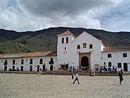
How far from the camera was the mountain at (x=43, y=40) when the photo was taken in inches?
4752

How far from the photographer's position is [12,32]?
654ft

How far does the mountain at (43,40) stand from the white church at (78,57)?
116 feet

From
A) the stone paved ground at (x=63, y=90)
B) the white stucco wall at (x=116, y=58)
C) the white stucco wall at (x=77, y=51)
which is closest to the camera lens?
the stone paved ground at (x=63, y=90)

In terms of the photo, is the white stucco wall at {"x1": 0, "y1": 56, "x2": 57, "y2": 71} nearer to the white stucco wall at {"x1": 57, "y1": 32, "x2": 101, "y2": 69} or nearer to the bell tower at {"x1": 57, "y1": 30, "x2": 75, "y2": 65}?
the bell tower at {"x1": 57, "y1": 30, "x2": 75, "y2": 65}

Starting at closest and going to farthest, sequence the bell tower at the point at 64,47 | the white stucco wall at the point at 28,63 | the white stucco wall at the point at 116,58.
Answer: the white stucco wall at the point at 116,58, the bell tower at the point at 64,47, the white stucco wall at the point at 28,63

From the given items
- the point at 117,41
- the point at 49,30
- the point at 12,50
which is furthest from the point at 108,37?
the point at 12,50

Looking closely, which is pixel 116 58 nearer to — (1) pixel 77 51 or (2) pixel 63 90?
(1) pixel 77 51

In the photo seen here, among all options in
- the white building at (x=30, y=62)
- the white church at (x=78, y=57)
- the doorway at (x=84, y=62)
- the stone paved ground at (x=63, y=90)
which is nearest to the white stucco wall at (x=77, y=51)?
the white church at (x=78, y=57)

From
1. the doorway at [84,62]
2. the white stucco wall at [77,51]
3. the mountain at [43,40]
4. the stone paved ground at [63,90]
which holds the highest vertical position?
the mountain at [43,40]

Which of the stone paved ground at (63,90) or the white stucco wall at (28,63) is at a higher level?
the white stucco wall at (28,63)

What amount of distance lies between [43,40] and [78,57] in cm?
8609

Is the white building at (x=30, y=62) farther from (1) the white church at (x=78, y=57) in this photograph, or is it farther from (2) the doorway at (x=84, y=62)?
(2) the doorway at (x=84, y=62)

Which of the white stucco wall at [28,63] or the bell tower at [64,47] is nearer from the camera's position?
the bell tower at [64,47]

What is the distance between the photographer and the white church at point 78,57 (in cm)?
5656
